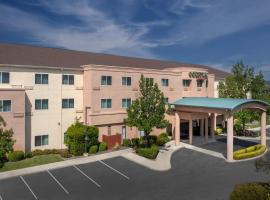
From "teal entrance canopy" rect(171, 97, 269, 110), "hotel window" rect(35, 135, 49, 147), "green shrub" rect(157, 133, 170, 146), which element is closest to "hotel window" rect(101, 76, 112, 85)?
"teal entrance canopy" rect(171, 97, 269, 110)

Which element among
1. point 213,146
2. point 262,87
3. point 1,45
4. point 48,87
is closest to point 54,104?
point 48,87

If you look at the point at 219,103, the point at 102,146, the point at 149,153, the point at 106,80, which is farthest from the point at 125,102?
the point at 219,103

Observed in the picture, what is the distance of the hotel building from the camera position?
3472 cm

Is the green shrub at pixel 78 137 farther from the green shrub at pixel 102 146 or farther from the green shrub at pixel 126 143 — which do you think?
the green shrub at pixel 126 143

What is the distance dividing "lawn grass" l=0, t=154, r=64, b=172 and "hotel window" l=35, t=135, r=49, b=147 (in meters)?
3.05

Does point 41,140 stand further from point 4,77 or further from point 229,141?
point 229,141

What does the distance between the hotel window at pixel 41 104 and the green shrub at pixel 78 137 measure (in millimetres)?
4501

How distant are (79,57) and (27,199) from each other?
2947 centimetres

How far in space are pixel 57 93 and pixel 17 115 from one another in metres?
6.61

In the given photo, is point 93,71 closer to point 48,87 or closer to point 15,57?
point 48,87

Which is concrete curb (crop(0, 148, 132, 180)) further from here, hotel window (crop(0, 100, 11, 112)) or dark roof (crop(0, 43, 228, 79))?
dark roof (crop(0, 43, 228, 79))

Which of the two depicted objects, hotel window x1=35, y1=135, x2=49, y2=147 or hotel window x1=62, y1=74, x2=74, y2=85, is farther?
hotel window x1=62, y1=74, x2=74, y2=85

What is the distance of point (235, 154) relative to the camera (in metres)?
33.8

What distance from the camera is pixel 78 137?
1415 inches
